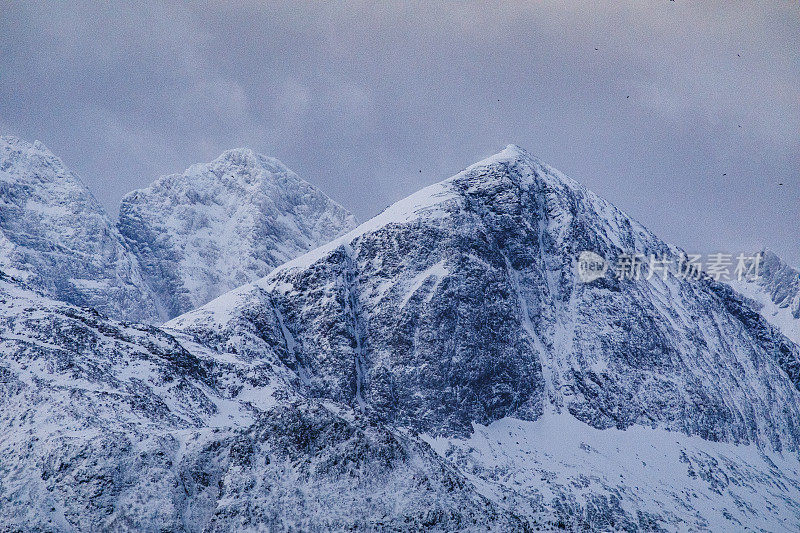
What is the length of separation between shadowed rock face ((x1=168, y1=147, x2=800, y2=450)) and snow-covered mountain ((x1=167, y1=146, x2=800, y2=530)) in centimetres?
27

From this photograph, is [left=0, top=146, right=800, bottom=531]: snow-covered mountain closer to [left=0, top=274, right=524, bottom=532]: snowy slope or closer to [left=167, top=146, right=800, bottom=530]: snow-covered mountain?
[left=0, top=274, right=524, bottom=532]: snowy slope

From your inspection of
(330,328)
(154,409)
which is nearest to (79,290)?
(330,328)

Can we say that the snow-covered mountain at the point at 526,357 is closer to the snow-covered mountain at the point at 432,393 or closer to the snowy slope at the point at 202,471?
the snow-covered mountain at the point at 432,393

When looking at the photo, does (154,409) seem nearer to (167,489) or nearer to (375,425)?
(167,489)

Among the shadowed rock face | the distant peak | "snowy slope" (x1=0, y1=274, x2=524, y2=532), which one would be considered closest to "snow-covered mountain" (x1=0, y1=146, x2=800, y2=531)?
"snowy slope" (x1=0, y1=274, x2=524, y2=532)

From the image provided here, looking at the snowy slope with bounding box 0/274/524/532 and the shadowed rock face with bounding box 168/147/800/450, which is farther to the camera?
the shadowed rock face with bounding box 168/147/800/450

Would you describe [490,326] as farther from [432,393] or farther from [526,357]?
[432,393]

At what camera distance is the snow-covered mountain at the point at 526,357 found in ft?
314

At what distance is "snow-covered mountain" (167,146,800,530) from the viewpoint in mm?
95750

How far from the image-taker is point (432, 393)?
10138cm

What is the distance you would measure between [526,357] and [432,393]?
17942 millimetres

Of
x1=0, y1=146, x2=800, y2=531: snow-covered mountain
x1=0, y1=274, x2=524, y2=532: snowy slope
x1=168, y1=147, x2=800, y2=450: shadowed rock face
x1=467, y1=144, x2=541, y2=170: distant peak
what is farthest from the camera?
x1=467, y1=144, x2=541, y2=170: distant peak

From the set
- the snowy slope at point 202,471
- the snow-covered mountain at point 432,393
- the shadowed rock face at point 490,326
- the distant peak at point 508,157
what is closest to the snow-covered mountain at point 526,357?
the shadowed rock face at point 490,326

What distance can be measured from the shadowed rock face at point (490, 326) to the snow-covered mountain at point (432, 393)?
380 millimetres
